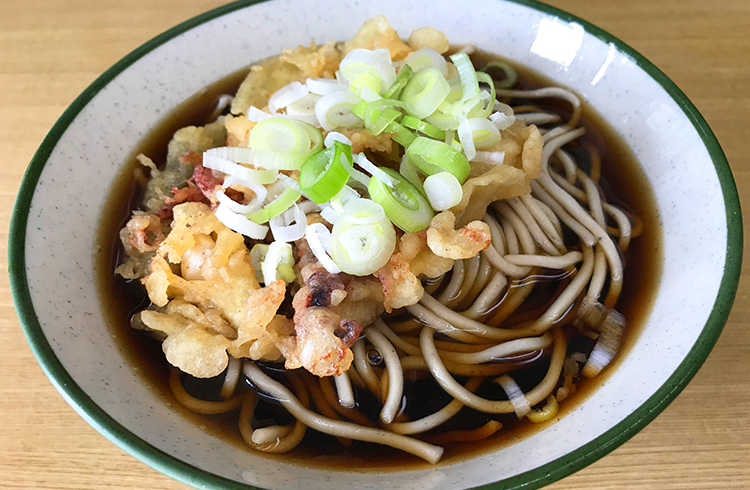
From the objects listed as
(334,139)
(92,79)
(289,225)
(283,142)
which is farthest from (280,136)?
(92,79)

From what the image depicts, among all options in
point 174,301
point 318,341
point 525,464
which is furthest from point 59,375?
point 525,464

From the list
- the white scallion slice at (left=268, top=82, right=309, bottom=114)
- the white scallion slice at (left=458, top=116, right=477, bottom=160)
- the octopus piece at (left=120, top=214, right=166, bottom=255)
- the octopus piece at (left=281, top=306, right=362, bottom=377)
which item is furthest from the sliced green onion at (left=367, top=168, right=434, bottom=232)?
the octopus piece at (left=120, top=214, right=166, bottom=255)

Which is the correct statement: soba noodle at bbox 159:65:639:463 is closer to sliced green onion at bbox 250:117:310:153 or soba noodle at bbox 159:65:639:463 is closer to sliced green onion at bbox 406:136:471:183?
sliced green onion at bbox 406:136:471:183

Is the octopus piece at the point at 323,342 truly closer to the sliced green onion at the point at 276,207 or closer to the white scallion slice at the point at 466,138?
the sliced green onion at the point at 276,207

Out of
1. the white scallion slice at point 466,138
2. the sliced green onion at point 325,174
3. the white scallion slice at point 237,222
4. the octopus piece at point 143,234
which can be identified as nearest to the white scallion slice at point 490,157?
the white scallion slice at point 466,138

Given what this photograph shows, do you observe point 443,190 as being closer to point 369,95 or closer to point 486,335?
point 369,95

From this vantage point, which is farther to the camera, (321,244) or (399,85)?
(399,85)

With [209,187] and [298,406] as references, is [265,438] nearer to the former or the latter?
[298,406]
